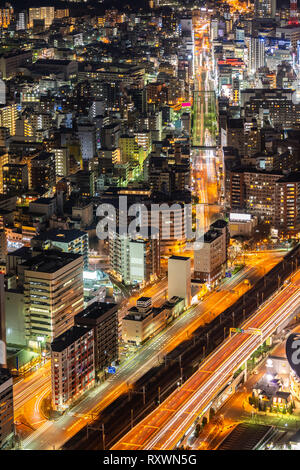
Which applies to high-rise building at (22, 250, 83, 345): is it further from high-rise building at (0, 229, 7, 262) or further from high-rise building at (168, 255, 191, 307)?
high-rise building at (0, 229, 7, 262)

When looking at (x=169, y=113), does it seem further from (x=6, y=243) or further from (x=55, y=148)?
(x=6, y=243)

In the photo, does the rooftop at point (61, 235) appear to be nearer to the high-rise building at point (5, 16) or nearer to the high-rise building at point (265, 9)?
the high-rise building at point (5, 16)

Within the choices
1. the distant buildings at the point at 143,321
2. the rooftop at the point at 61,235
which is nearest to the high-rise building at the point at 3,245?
the rooftop at the point at 61,235

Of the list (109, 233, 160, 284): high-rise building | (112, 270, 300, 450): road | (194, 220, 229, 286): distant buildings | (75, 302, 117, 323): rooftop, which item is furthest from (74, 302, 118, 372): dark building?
(194, 220, 229, 286): distant buildings

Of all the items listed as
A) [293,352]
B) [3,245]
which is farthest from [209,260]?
[293,352]

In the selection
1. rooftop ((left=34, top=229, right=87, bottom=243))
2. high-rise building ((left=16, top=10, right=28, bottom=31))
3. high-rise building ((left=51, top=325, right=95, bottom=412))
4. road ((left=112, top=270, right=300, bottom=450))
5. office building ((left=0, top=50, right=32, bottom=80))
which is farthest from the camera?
high-rise building ((left=16, top=10, right=28, bottom=31))

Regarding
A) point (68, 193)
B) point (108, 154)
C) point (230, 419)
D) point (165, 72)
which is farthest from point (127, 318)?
point (165, 72)
